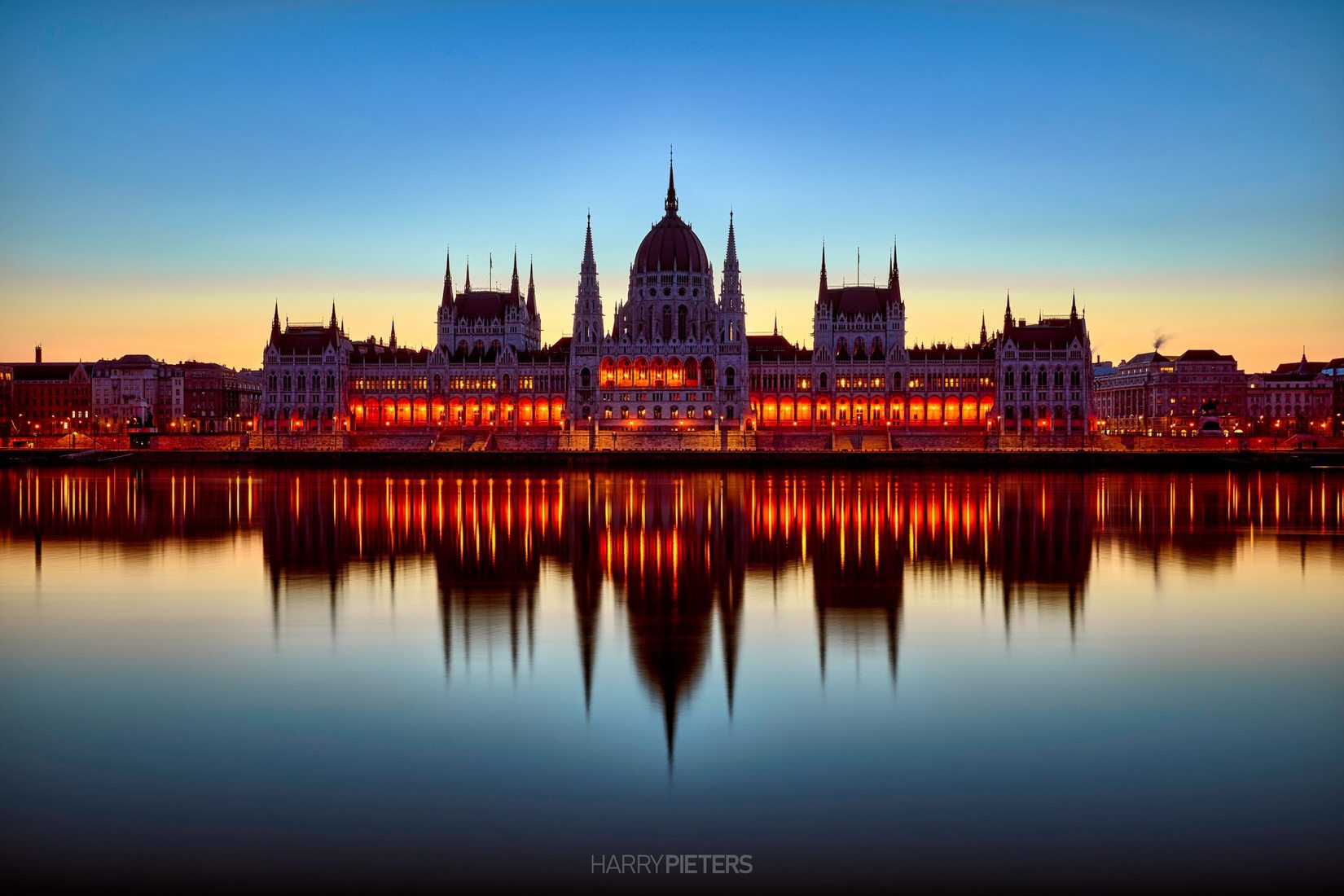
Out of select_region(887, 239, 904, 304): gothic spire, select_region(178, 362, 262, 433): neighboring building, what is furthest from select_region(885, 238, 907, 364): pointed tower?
select_region(178, 362, 262, 433): neighboring building

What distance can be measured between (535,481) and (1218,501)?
115 ft

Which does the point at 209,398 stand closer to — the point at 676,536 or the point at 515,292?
the point at 515,292

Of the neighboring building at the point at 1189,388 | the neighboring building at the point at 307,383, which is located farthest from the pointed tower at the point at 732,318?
the neighboring building at the point at 1189,388

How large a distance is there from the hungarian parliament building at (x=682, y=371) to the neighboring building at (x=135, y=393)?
55.6 metres

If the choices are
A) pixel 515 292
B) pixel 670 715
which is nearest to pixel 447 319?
pixel 515 292

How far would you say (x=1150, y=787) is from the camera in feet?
35.8

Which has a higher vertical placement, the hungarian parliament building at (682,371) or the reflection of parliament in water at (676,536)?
the hungarian parliament building at (682,371)

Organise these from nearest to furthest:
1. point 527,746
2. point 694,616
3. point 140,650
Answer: point 527,746
point 140,650
point 694,616

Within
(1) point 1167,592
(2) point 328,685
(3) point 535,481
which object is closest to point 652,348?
(3) point 535,481

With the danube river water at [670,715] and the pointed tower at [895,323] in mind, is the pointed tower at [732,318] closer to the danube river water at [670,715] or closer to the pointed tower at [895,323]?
the pointed tower at [895,323]

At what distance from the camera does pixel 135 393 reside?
17212 centimetres

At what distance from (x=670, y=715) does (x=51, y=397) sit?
185254 mm

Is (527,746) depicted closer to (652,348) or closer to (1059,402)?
(652,348)

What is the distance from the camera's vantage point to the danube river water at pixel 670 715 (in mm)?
9359
